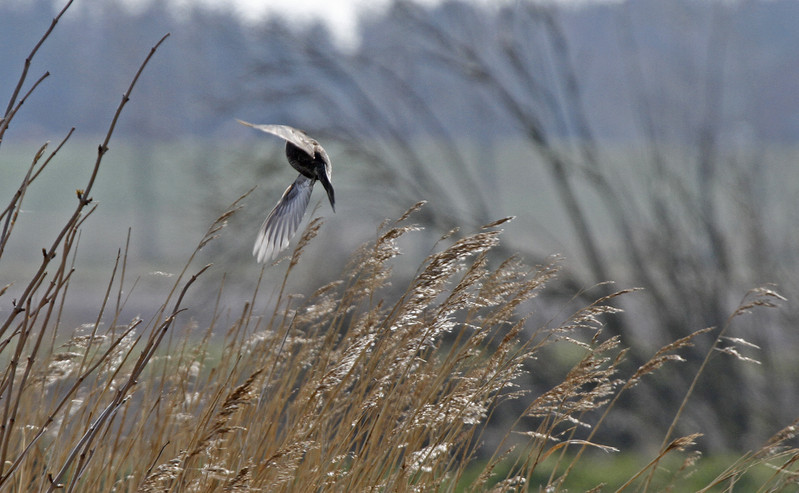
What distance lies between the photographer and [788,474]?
200cm

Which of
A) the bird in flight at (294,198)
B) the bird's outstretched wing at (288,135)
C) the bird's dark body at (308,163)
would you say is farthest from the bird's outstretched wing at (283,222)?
the bird's outstretched wing at (288,135)

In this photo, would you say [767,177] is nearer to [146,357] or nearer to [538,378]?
[538,378]

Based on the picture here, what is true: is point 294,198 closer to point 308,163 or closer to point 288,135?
point 308,163

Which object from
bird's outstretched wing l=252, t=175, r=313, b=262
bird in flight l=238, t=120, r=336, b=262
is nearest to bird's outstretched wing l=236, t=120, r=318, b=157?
bird in flight l=238, t=120, r=336, b=262

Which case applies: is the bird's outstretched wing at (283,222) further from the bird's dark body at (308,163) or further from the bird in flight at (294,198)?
the bird's dark body at (308,163)

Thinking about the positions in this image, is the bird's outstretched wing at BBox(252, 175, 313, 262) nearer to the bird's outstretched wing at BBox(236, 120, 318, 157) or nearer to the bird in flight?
the bird in flight

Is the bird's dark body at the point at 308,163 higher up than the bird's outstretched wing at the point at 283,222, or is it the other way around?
the bird's dark body at the point at 308,163

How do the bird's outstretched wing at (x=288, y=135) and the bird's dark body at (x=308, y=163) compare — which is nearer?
the bird's outstretched wing at (x=288, y=135)

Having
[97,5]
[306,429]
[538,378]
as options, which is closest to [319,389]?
[306,429]

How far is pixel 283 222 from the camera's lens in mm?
2404

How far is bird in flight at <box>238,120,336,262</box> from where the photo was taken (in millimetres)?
2240

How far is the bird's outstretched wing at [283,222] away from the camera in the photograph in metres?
2.36

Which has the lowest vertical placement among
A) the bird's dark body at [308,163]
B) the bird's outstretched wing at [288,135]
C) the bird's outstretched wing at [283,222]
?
the bird's outstretched wing at [283,222]

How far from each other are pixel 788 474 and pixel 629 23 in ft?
17.2
